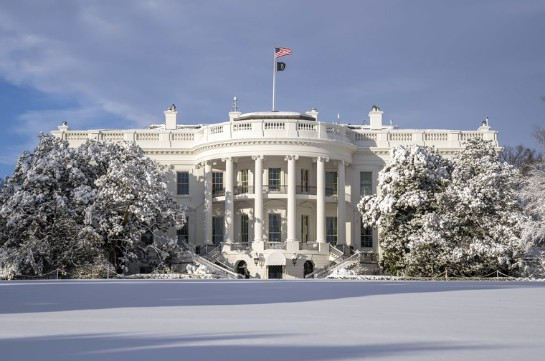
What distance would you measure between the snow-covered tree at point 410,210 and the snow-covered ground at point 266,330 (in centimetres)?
2275

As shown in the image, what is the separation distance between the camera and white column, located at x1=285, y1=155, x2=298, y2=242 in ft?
142

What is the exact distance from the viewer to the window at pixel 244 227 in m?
46.5

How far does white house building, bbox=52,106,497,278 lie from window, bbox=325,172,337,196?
2.9 inches

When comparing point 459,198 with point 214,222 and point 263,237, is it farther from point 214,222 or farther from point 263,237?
point 214,222

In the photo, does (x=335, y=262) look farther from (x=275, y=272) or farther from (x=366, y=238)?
(x=366, y=238)

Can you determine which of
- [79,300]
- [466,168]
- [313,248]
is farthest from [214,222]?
[79,300]

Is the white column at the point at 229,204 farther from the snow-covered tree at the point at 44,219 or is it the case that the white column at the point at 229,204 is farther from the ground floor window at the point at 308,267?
the snow-covered tree at the point at 44,219

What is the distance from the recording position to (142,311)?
1169 cm

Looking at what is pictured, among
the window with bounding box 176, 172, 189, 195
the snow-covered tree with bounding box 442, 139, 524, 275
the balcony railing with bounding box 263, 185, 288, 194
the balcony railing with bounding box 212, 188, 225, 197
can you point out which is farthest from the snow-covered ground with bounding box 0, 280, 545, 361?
the window with bounding box 176, 172, 189, 195

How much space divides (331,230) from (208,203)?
334 inches

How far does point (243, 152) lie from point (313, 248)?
24.3 feet

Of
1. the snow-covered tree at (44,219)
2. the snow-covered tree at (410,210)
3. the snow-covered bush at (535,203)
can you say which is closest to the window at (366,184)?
the snow-covered tree at (410,210)

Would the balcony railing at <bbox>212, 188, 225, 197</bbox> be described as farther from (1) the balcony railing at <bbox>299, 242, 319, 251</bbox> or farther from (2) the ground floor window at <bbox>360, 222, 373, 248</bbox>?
(2) the ground floor window at <bbox>360, 222, 373, 248</bbox>

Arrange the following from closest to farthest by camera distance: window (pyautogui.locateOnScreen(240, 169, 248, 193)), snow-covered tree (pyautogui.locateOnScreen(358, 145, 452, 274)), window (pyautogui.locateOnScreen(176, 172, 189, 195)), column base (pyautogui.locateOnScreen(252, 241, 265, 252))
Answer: snow-covered tree (pyautogui.locateOnScreen(358, 145, 452, 274))
column base (pyautogui.locateOnScreen(252, 241, 265, 252))
window (pyautogui.locateOnScreen(240, 169, 248, 193))
window (pyautogui.locateOnScreen(176, 172, 189, 195))
